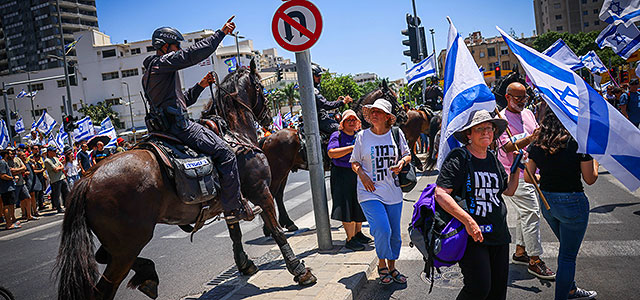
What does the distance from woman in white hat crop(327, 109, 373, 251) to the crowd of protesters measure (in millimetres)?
7822

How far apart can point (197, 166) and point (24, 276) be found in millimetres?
4257

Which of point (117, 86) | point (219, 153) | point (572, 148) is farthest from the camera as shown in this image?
point (117, 86)

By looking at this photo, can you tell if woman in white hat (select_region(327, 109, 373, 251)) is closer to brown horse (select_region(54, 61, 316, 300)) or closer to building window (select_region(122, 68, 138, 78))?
brown horse (select_region(54, 61, 316, 300))

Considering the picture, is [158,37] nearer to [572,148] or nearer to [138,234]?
[138,234]

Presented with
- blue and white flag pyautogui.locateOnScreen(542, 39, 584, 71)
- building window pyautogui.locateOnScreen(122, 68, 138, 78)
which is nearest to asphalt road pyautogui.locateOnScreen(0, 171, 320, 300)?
blue and white flag pyautogui.locateOnScreen(542, 39, 584, 71)

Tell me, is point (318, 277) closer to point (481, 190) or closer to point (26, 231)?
point (481, 190)

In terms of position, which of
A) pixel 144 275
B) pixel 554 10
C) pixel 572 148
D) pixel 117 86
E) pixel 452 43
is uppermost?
pixel 554 10

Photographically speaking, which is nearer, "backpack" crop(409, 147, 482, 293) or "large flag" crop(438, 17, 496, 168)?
"backpack" crop(409, 147, 482, 293)

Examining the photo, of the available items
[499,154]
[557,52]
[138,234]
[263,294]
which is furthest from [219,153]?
[557,52]

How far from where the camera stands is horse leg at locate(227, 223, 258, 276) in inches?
213

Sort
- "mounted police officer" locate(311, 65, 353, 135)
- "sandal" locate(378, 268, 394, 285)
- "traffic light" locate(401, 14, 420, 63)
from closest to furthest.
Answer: "sandal" locate(378, 268, 394, 285)
"mounted police officer" locate(311, 65, 353, 135)
"traffic light" locate(401, 14, 420, 63)

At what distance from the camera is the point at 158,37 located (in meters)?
4.56

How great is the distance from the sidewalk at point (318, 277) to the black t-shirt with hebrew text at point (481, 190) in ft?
5.37

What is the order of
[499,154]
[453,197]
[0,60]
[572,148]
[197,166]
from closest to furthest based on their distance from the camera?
[453,197] → [572,148] → [197,166] → [499,154] → [0,60]
